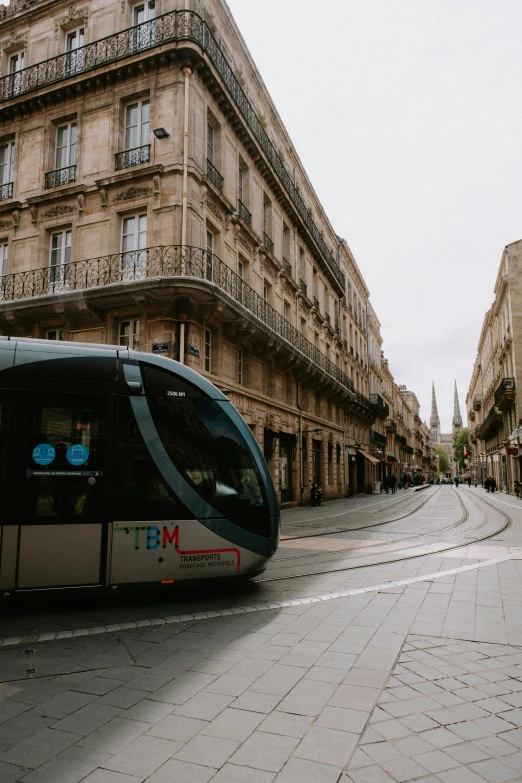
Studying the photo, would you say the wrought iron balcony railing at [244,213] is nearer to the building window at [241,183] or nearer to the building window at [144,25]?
the building window at [241,183]

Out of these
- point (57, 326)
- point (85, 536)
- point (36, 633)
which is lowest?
point (36, 633)

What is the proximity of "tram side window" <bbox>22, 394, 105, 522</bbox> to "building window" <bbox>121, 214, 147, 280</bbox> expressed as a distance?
1026 cm

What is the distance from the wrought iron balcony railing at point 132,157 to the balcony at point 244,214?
3.94 metres

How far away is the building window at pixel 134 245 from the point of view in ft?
51.4

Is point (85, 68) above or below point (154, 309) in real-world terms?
above

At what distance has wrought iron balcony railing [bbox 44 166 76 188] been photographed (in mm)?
17469

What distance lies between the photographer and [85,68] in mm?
17391

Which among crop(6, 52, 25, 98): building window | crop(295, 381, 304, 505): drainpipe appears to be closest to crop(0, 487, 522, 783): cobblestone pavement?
crop(295, 381, 304, 505): drainpipe

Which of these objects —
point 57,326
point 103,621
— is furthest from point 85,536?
point 57,326

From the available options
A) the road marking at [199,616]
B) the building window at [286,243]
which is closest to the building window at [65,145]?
the building window at [286,243]

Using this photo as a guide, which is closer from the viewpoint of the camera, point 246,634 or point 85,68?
point 246,634

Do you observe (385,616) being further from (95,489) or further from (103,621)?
(95,489)

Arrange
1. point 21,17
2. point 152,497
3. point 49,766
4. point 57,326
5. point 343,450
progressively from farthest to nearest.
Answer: point 343,450
point 21,17
point 57,326
point 152,497
point 49,766

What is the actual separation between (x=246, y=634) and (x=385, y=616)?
150 centimetres
